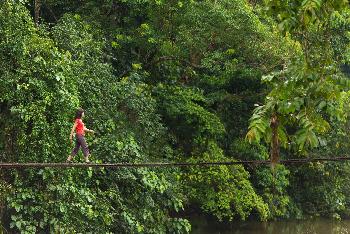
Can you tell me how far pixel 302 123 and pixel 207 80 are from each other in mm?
9664

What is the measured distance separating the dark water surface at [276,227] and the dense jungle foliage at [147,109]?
1.65 ft

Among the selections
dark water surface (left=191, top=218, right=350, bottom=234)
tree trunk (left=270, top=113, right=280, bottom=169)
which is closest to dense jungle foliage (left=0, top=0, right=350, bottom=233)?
tree trunk (left=270, top=113, right=280, bottom=169)

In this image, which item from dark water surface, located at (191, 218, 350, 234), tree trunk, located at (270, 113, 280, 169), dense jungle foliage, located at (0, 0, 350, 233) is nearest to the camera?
tree trunk, located at (270, 113, 280, 169)

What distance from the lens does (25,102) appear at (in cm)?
814

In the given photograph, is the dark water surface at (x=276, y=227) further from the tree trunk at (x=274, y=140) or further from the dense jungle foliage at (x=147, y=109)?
the tree trunk at (x=274, y=140)

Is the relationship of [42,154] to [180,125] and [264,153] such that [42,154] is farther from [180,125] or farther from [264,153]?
[264,153]

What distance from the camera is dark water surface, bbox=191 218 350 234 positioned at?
14.2 meters

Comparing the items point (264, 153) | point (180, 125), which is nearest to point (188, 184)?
point (180, 125)

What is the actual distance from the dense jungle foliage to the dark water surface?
0.50m

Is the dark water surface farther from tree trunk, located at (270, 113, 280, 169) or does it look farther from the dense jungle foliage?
tree trunk, located at (270, 113, 280, 169)

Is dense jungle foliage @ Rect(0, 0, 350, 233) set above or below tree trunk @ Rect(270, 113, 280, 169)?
below

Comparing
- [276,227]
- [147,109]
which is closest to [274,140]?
[147,109]

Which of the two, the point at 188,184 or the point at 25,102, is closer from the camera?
the point at 25,102

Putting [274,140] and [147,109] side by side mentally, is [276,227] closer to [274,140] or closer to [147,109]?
[147,109]
